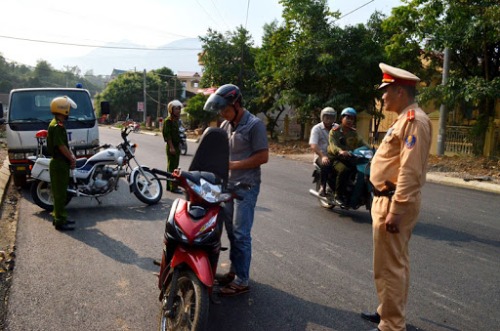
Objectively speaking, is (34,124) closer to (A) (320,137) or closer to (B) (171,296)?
(A) (320,137)

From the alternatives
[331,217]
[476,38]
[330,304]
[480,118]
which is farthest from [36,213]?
[480,118]

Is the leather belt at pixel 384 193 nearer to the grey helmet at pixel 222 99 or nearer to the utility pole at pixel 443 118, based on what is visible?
the grey helmet at pixel 222 99

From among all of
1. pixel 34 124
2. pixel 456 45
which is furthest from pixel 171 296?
pixel 456 45

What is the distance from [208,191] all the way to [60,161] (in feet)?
11.9

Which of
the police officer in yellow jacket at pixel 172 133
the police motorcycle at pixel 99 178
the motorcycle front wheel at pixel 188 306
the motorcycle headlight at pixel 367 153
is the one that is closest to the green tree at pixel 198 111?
the police officer in yellow jacket at pixel 172 133

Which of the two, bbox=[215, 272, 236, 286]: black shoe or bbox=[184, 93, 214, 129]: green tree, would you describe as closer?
bbox=[215, 272, 236, 286]: black shoe

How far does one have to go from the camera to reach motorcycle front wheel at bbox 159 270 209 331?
2.89 metres

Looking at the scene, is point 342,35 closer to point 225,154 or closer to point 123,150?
point 123,150

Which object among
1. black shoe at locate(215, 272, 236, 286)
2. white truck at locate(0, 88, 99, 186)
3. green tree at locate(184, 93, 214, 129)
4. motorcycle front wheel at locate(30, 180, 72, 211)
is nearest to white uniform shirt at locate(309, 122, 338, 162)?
black shoe at locate(215, 272, 236, 286)

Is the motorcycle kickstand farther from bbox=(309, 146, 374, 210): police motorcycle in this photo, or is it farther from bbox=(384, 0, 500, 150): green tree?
bbox=(384, 0, 500, 150): green tree

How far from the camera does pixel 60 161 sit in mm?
5980

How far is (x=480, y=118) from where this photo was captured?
15578 mm

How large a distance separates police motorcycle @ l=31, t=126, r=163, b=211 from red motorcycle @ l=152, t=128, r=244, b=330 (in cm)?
386

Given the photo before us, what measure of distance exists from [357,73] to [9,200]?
15.5 metres
